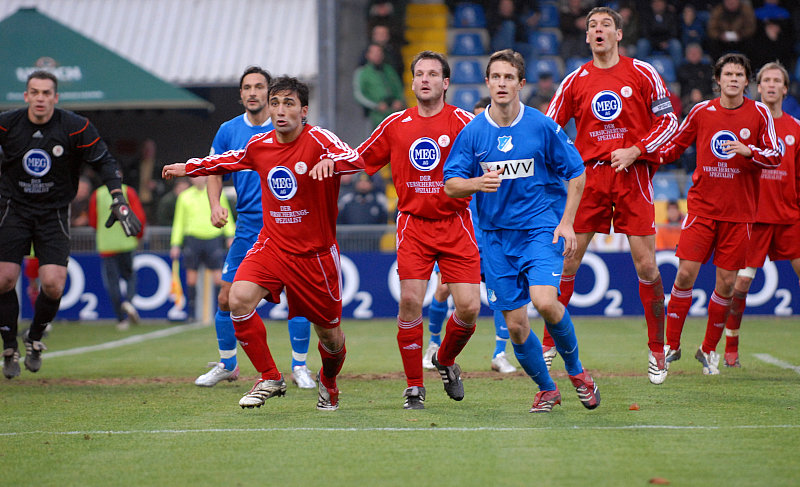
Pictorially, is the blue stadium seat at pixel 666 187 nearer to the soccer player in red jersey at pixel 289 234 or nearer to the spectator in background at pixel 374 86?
the spectator in background at pixel 374 86

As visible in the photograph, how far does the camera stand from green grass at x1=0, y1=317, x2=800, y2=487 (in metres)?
4.81

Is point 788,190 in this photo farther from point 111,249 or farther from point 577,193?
point 111,249

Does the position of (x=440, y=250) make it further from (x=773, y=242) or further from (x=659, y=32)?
(x=659, y=32)

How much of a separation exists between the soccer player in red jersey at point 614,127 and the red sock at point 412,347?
66.9 inches

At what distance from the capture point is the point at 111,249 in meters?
14.9

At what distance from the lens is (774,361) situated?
9.59 metres

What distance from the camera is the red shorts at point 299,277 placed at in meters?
6.64

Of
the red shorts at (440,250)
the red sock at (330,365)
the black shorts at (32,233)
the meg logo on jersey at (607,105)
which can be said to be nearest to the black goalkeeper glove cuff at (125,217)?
the black shorts at (32,233)

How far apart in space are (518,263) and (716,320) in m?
2.95

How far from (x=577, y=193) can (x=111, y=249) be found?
10.00 m

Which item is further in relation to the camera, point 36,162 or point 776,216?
point 776,216

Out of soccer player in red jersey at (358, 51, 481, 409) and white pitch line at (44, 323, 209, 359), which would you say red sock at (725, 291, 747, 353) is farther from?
white pitch line at (44, 323, 209, 359)

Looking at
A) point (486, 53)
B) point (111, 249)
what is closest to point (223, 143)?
point (111, 249)

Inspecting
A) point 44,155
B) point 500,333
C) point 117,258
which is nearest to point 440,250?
point 500,333
